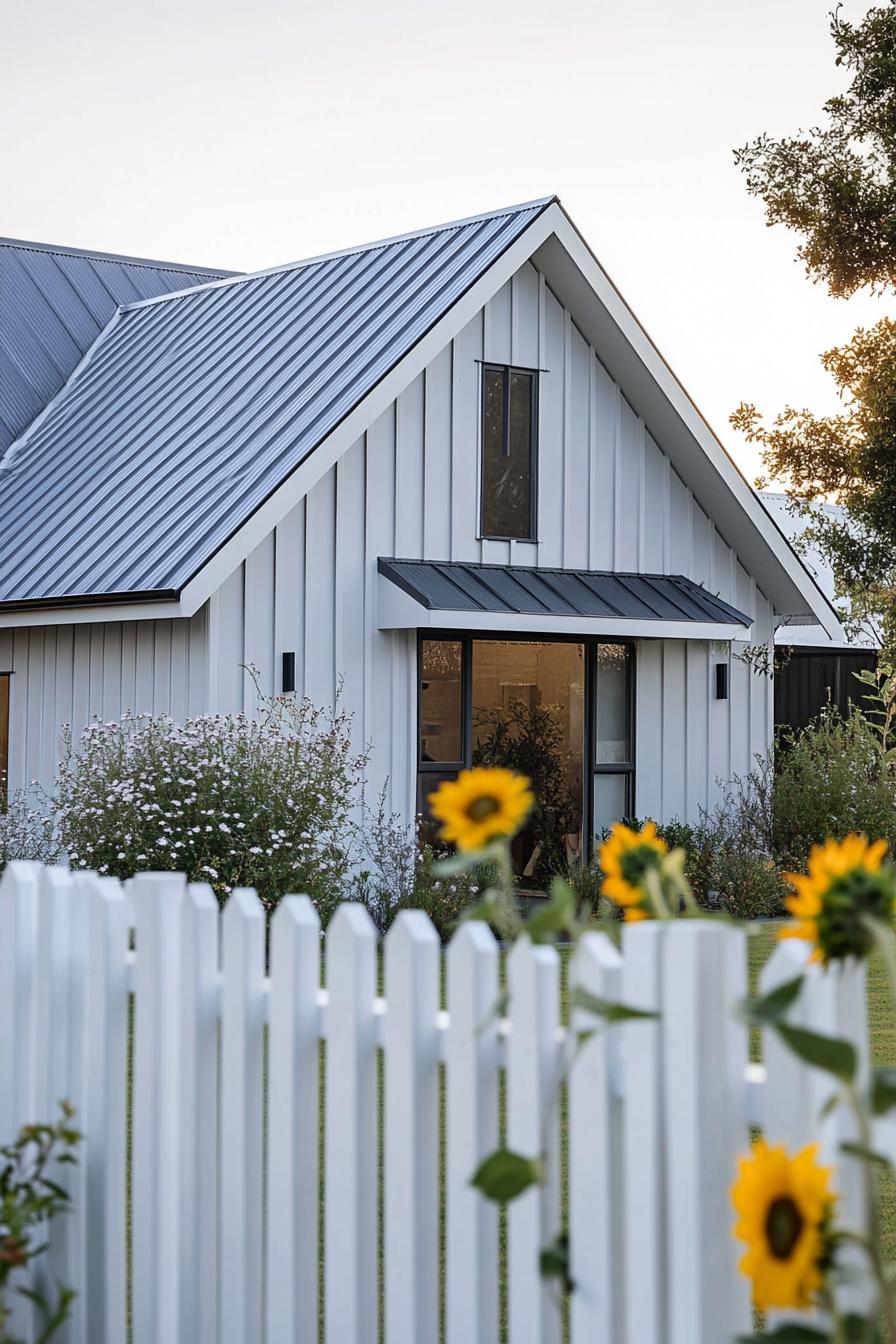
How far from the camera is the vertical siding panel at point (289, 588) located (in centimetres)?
1309

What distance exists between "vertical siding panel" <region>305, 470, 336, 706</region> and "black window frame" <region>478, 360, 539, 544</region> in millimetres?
1719

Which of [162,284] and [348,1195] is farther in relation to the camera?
[162,284]

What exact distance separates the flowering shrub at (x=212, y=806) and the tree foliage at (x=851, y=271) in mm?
4603

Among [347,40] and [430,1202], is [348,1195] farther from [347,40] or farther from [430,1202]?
[347,40]

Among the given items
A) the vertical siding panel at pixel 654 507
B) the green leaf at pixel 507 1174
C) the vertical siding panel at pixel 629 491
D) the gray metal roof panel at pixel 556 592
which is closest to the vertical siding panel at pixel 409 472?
the gray metal roof panel at pixel 556 592

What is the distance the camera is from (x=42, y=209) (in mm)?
24016

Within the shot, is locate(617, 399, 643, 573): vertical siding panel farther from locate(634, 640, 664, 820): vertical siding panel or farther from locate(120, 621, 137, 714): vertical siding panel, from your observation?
locate(120, 621, 137, 714): vertical siding panel

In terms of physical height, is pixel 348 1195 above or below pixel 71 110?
below

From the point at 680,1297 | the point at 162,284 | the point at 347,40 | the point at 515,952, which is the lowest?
the point at 680,1297

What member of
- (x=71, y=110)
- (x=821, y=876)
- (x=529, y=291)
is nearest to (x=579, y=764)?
(x=529, y=291)

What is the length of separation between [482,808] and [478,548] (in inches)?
463

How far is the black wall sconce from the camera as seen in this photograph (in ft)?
53.8

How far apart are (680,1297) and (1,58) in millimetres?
18159

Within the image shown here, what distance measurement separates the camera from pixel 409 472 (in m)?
14.1
